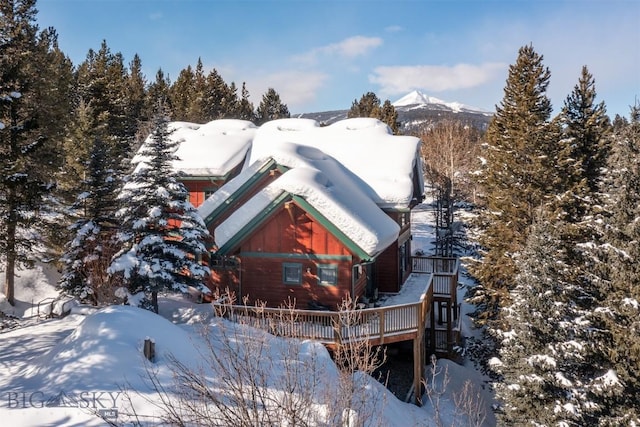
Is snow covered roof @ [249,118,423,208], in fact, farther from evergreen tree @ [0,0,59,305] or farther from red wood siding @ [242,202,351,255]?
evergreen tree @ [0,0,59,305]

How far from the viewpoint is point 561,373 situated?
12.8m

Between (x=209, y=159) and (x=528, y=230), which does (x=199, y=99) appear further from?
(x=528, y=230)

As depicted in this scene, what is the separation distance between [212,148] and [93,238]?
1053 cm

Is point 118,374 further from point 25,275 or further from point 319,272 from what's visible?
point 25,275

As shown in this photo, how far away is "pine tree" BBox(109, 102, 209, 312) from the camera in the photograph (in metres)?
15.1

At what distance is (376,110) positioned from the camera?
191ft

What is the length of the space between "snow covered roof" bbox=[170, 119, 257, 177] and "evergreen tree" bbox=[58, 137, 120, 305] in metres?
4.46

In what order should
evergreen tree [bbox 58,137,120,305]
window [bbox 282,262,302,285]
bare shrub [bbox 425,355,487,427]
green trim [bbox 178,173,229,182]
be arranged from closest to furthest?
1. bare shrub [bbox 425,355,487,427]
2. evergreen tree [bbox 58,137,120,305]
3. window [bbox 282,262,302,285]
4. green trim [bbox 178,173,229,182]

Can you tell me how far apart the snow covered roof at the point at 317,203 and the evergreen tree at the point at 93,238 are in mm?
3796

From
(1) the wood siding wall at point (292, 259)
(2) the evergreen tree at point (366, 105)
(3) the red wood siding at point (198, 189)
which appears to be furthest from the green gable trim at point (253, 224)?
(2) the evergreen tree at point (366, 105)

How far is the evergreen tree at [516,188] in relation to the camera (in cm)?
1894

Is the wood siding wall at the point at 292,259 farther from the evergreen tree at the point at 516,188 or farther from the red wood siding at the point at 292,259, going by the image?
the evergreen tree at the point at 516,188

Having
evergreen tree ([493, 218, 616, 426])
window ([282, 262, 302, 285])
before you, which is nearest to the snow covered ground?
evergreen tree ([493, 218, 616, 426])

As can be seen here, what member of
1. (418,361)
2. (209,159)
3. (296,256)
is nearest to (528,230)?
(418,361)
